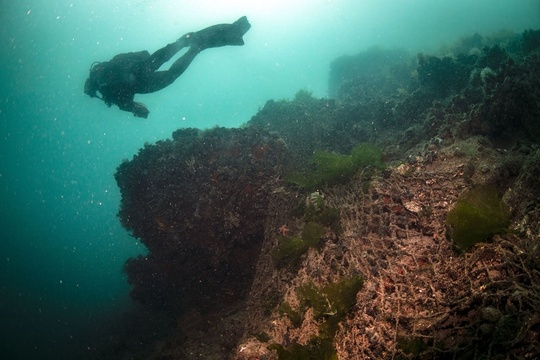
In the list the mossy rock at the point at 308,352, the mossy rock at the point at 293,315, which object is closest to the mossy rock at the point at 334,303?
the mossy rock at the point at 308,352

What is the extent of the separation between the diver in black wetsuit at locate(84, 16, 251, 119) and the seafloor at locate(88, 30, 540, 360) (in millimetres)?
2251

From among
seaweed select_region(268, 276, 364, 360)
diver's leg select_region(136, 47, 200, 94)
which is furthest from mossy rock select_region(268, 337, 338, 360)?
diver's leg select_region(136, 47, 200, 94)

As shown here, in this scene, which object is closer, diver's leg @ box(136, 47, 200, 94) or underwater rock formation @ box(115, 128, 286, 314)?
underwater rock formation @ box(115, 128, 286, 314)

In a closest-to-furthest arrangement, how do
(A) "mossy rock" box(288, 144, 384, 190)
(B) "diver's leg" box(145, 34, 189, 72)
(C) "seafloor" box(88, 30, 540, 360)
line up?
(C) "seafloor" box(88, 30, 540, 360), (A) "mossy rock" box(288, 144, 384, 190), (B) "diver's leg" box(145, 34, 189, 72)

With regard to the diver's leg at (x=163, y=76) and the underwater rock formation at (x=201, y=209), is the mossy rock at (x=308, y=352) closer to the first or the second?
the underwater rock formation at (x=201, y=209)

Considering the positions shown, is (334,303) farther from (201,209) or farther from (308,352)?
(201,209)

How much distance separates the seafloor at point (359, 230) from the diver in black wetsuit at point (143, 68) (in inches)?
88.6

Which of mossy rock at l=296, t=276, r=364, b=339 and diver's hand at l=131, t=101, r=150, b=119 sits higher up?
diver's hand at l=131, t=101, r=150, b=119

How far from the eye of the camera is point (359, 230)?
14.6 feet

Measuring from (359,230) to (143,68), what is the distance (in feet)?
27.5

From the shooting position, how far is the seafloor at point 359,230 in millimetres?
2727

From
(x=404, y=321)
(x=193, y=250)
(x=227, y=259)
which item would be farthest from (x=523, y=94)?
(x=193, y=250)

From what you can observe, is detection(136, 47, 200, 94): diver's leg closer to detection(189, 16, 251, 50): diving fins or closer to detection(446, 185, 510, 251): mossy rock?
detection(189, 16, 251, 50): diving fins

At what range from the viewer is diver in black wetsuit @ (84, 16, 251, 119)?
29.6 feet
